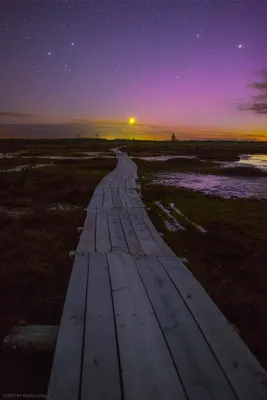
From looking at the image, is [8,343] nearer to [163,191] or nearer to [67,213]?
[67,213]

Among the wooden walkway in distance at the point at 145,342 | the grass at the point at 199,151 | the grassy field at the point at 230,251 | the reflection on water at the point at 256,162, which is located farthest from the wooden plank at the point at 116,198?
the grass at the point at 199,151

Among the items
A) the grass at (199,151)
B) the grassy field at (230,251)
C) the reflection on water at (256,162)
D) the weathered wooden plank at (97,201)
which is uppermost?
the grass at (199,151)

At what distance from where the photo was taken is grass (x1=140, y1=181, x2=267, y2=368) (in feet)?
15.0

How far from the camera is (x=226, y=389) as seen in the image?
2.25 metres

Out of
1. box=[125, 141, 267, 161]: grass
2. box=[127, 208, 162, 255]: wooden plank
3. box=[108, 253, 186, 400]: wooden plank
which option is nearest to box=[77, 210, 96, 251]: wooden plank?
box=[127, 208, 162, 255]: wooden plank

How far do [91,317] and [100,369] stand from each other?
77 centimetres

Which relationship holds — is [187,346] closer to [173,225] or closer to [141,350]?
[141,350]

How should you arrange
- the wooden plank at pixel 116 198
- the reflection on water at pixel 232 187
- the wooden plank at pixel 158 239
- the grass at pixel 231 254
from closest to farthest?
the grass at pixel 231 254 < the wooden plank at pixel 158 239 < the wooden plank at pixel 116 198 < the reflection on water at pixel 232 187

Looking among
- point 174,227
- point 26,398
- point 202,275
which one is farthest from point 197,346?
point 174,227

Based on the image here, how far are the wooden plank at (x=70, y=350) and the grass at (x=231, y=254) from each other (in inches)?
80.4

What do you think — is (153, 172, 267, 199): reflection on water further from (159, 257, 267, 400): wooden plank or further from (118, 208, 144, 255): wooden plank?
(159, 257, 267, 400): wooden plank

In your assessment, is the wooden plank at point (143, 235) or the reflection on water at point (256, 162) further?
the reflection on water at point (256, 162)

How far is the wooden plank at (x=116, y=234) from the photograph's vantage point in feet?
18.1

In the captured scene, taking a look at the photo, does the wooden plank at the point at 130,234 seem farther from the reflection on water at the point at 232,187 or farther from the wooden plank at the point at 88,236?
the reflection on water at the point at 232,187
